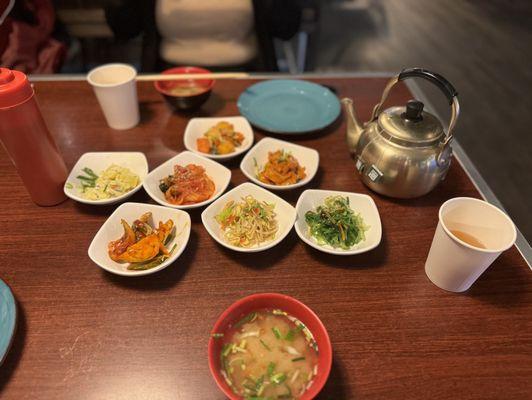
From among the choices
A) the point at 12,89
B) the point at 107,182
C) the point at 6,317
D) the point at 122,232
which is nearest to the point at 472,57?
the point at 107,182

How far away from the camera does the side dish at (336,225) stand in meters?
1.20

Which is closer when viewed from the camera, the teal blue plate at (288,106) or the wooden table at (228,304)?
the wooden table at (228,304)

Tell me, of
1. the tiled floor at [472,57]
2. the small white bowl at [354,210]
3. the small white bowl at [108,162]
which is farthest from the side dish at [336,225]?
the tiled floor at [472,57]

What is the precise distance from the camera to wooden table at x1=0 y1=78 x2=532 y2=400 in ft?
2.97

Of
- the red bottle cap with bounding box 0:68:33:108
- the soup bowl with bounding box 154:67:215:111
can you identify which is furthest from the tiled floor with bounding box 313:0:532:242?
the red bottle cap with bounding box 0:68:33:108

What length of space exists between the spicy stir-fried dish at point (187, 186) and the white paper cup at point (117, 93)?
449 millimetres

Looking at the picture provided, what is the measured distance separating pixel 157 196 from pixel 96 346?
531 mm

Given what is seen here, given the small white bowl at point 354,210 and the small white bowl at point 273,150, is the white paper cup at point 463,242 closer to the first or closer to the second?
the small white bowl at point 354,210

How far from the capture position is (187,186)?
1.34 m

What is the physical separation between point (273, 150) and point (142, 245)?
69 centimetres

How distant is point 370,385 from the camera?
0.90 meters

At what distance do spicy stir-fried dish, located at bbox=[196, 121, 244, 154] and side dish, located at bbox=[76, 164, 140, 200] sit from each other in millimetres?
311

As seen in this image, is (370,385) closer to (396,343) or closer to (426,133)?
(396,343)

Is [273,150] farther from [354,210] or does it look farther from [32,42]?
[32,42]
